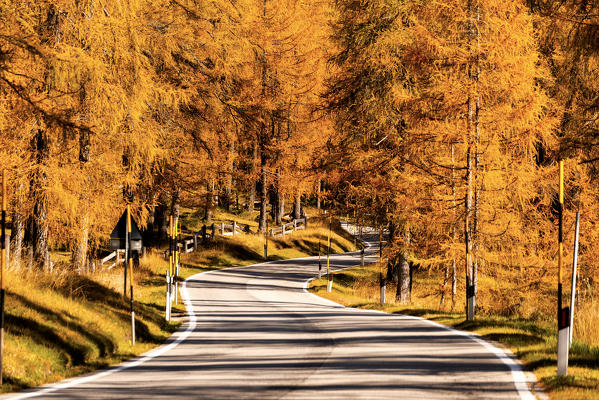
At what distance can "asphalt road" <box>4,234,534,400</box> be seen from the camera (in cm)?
862

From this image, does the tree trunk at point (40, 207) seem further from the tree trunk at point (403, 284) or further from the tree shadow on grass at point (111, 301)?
the tree trunk at point (403, 284)

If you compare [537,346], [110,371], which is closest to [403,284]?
[537,346]

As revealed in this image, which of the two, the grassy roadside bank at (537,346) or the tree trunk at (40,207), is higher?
the tree trunk at (40,207)

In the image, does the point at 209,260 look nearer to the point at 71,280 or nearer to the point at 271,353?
the point at 71,280

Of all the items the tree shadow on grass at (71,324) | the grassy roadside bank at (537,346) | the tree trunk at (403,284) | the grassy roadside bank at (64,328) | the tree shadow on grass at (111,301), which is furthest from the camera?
the tree trunk at (403,284)

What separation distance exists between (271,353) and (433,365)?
9.49 ft

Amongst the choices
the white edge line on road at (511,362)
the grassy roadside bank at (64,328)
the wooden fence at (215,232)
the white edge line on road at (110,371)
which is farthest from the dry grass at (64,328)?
the wooden fence at (215,232)

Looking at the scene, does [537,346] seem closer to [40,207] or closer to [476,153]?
[476,153]

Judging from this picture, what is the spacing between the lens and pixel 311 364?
35.4 feet

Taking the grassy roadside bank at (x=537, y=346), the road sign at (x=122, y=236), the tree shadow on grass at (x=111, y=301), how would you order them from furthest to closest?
the tree shadow on grass at (x=111, y=301)
the road sign at (x=122, y=236)
the grassy roadside bank at (x=537, y=346)

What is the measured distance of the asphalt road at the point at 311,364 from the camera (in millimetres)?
8617

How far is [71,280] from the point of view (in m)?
15.7

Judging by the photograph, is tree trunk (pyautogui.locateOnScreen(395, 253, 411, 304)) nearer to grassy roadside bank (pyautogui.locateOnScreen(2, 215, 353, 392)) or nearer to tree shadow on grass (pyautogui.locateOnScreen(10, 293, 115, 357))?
grassy roadside bank (pyautogui.locateOnScreen(2, 215, 353, 392))

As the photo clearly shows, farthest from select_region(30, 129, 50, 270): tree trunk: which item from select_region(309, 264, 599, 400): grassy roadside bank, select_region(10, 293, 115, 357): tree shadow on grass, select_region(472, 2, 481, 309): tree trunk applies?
select_region(472, 2, 481, 309): tree trunk
